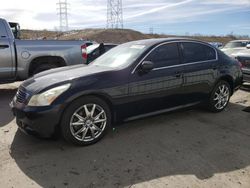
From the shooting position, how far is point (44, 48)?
7516 millimetres

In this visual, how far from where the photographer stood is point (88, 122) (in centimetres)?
426

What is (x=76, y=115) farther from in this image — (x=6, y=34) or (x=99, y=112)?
(x=6, y=34)

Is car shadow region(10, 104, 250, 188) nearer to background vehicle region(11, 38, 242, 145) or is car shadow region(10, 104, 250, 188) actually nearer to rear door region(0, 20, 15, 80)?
background vehicle region(11, 38, 242, 145)

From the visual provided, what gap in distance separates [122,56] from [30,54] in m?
3.30

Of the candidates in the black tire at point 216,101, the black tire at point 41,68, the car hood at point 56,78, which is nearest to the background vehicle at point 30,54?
the black tire at point 41,68

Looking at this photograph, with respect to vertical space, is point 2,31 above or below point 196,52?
above

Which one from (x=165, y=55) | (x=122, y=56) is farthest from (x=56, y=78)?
(x=165, y=55)

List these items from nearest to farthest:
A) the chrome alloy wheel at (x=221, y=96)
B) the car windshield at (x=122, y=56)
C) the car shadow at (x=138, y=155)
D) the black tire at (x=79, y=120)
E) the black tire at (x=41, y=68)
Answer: the car shadow at (x=138, y=155) → the black tire at (x=79, y=120) → the car windshield at (x=122, y=56) → the chrome alloy wheel at (x=221, y=96) → the black tire at (x=41, y=68)

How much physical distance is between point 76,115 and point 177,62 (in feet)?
7.08

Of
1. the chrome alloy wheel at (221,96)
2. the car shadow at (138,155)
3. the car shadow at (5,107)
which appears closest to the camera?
the car shadow at (138,155)

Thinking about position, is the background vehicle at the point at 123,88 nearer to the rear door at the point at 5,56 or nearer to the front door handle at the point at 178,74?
the front door handle at the point at 178,74

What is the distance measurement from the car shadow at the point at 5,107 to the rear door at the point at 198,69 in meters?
3.44

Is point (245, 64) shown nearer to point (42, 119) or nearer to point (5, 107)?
point (42, 119)

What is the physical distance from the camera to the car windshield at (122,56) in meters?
4.83
